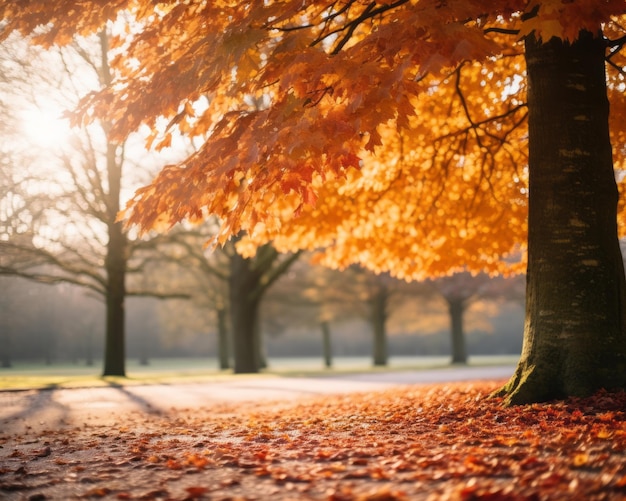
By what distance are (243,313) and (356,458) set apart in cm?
1787

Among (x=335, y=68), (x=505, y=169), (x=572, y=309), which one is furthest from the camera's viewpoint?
(x=505, y=169)

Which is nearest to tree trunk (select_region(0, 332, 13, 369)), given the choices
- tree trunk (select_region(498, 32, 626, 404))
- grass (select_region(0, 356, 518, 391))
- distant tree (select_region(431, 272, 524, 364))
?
grass (select_region(0, 356, 518, 391))

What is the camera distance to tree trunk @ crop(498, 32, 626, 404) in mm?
5848

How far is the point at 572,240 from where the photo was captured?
19.4 ft

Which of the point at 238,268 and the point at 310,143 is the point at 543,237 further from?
the point at 238,268

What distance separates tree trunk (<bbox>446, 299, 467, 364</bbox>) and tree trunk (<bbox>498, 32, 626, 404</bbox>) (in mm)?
26856

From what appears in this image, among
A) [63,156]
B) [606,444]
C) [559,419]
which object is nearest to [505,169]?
[559,419]

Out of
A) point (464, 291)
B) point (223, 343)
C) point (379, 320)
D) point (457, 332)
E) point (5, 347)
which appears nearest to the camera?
point (464, 291)

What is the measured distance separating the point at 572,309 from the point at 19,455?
5.45 meters

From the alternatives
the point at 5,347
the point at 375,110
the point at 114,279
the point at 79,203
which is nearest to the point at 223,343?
the point at 5,347

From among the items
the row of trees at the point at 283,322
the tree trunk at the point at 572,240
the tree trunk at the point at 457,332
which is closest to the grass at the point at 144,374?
the tree trunk at the point at 457,332

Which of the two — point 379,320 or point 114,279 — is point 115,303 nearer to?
point 114,279

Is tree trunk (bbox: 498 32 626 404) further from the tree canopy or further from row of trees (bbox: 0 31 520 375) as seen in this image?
row of trees (bbox: 0 31 520 375)

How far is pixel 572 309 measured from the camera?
19.3ft
